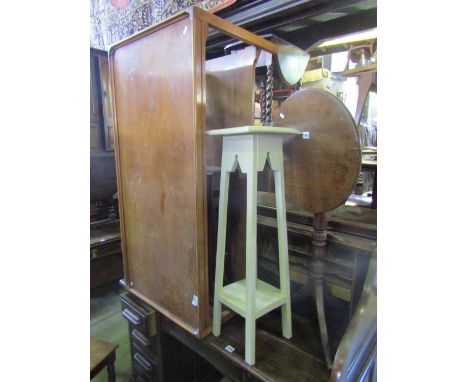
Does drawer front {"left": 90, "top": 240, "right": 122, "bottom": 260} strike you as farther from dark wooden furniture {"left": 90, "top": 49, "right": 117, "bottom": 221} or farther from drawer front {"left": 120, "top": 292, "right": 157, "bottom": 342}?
drawer front {"left": 120, "top": 292, "right": 157, "bottom": 342}

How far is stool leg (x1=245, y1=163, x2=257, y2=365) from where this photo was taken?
974 millimetres

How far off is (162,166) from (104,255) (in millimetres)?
1956

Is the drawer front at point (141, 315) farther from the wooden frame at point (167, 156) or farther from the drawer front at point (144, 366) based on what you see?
the drawer front at point (144, 366)

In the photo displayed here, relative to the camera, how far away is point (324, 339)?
1.06 meters

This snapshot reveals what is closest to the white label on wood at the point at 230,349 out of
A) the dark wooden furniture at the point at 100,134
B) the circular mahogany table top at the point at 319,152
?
the circular mahogany table top at the point at 319,152

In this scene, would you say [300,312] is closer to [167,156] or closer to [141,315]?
[141,315]

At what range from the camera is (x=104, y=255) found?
2.79 m

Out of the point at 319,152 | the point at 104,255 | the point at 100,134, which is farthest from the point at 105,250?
the point at 319,152

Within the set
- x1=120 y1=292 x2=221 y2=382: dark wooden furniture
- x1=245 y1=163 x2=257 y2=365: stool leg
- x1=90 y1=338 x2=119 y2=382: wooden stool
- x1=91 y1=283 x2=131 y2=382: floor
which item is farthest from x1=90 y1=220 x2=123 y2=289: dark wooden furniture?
x1=245 y1=163 x2=257 y2=365: stool leg

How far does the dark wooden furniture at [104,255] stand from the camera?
8.95 feet
